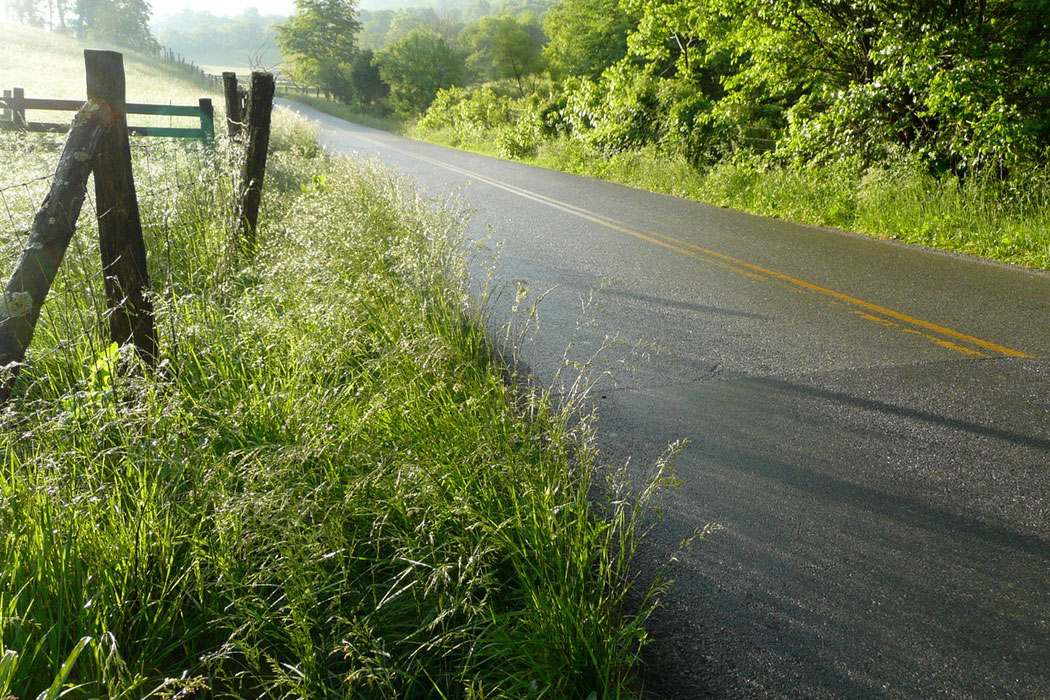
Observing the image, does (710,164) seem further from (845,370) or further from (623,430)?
(623,430)

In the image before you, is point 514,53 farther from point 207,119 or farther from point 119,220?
point 119,220

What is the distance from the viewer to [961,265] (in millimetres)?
8422

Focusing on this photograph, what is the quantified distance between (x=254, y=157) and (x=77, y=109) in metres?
7.69

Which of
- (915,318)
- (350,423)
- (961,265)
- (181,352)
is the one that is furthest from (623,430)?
(961,265)

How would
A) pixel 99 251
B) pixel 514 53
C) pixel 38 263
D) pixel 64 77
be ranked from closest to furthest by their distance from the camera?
1. pixel 38 263
2. pixel 99 251
3. pixel 64 77
4. pixel 514 53

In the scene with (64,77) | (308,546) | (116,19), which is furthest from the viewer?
(116,19)

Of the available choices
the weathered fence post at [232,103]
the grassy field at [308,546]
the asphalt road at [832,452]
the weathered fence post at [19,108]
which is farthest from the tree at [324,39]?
the grassy field at [308,546]

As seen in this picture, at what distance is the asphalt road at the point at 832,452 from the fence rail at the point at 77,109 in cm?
662

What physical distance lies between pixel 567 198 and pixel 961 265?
768 cm

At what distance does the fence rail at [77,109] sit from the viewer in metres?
11.9

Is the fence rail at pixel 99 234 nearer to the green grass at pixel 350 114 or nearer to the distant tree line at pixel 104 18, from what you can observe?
the green grass at pixel 350 114

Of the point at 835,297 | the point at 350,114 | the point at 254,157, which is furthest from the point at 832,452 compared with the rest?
the point at 350,114

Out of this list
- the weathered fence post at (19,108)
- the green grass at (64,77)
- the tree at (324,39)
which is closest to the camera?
the weathered fence post at (19,108)

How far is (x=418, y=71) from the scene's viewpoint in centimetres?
6169
